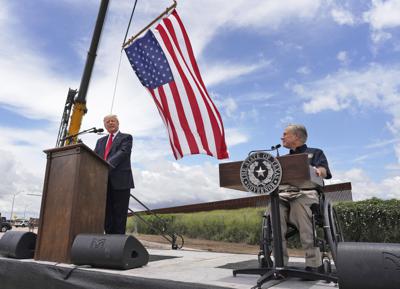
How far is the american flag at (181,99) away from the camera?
4.51 m

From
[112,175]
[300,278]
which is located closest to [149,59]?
[112,175]

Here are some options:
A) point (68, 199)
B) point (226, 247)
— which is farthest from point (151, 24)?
point (226, 247)

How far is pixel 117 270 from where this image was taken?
236 cm

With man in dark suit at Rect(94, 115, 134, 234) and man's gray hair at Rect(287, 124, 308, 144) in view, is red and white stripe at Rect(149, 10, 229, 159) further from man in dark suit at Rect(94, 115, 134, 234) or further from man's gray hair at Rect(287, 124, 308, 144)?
man's gray hair at Rect(287, 124, 308, 144)

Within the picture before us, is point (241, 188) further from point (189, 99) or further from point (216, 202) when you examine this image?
point (216, 202)

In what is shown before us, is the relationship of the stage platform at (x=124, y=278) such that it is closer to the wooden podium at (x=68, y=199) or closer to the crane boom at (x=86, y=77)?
the wooden podium at (x=68, y=199)

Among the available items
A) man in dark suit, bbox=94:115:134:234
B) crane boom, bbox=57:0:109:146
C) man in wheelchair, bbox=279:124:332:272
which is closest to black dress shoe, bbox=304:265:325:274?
man in wheelchair, bbox=279:124:332:272

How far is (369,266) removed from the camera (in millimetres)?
1451

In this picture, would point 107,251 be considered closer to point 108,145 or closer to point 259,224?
point 108,145

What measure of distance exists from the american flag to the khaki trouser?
7.24ft

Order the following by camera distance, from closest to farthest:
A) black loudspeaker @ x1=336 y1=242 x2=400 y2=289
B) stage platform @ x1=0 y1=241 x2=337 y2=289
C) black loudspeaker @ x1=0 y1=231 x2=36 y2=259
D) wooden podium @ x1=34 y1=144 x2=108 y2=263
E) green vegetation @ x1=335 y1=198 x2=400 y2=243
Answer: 1. black loudspeaker @ x1=336 y1=242 x2=400 y2=289
2. stage platform @ x1=0 y1=241 x2=337 y2=289
3. wooden podium @ x1=34 y1=144 x2=108 y2=263
4. black loudspeaker @ x1=0 y1=231 x2=36 y2=259
5. green vegetation @ x1=335 y1=198 x2=400 y2=243

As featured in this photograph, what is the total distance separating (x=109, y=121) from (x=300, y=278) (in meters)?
2.38

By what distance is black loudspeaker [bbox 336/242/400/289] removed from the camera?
1.41 meters

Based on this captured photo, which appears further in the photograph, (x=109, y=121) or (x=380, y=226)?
(x=380, y=226)
